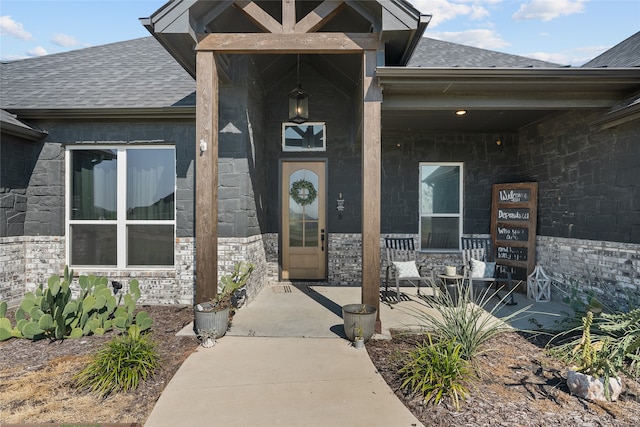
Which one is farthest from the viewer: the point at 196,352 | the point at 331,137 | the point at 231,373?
the point at 331,137

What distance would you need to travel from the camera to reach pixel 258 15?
3922mm

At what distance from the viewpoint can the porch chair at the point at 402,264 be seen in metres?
5.28

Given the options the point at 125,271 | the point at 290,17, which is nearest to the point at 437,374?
the point at 290,17

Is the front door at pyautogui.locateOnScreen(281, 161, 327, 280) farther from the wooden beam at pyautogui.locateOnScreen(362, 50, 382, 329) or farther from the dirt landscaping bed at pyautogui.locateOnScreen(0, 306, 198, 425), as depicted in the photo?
the dirt landscaping bed at pyautogui.locateOnScreen(0, 306, 198, 425)

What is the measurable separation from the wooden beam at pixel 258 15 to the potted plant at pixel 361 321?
3.35m

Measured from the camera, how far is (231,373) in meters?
2.95

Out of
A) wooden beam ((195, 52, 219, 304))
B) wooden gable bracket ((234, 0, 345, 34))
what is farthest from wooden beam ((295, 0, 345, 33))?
wooden beam ((195, 52, 219, 304))

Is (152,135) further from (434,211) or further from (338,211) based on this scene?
(434,211)

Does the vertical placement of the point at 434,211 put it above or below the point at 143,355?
above

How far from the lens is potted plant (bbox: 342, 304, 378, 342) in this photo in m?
3.52

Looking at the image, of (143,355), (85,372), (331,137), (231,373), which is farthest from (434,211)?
(85,372)

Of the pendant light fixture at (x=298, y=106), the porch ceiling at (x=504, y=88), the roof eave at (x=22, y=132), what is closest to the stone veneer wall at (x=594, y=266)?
the porch ceiling at (x=504, y=88)

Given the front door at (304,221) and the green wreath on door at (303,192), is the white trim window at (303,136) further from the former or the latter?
the green wreath on door at (303,192)

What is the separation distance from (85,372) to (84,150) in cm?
399
